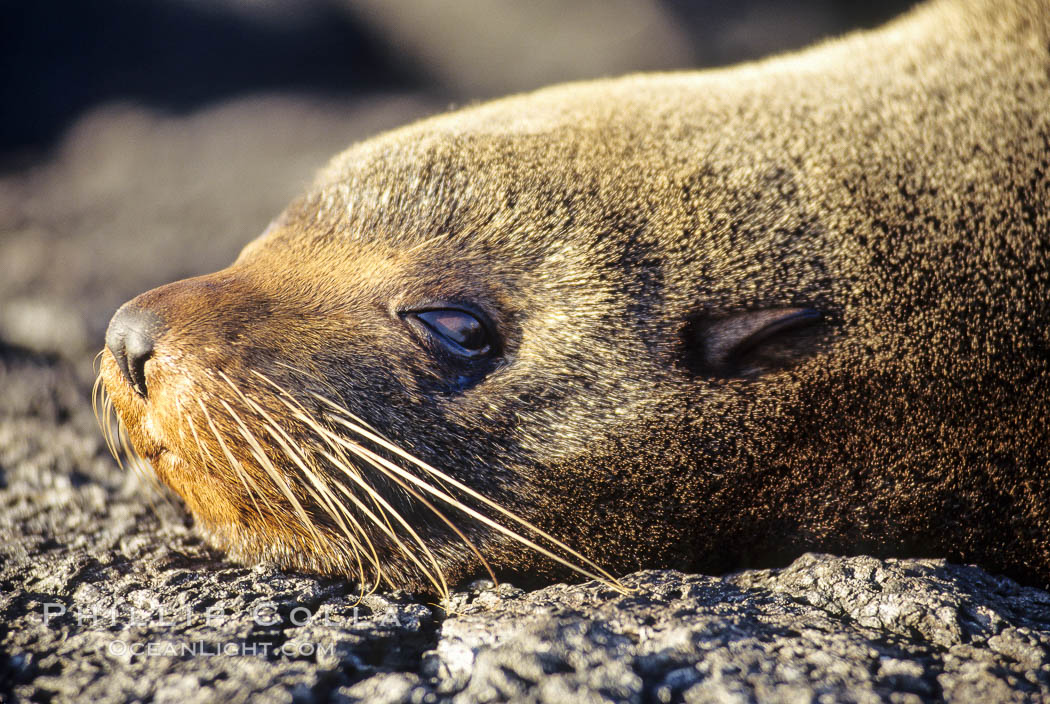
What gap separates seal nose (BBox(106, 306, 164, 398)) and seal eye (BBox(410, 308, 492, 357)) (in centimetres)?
76

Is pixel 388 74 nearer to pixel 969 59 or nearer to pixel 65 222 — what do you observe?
pixel 65 222

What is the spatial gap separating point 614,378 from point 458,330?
1.59 feet

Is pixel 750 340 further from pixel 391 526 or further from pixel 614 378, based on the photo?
pixel 391 526

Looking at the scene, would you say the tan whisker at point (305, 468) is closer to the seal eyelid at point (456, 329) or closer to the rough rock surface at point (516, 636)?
the rough rock surface at point (516, 636)

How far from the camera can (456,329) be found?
250cm

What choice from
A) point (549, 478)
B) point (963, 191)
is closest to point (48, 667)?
point (549, 478)

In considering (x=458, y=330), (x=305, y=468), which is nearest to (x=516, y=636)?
(x=305, y=468)

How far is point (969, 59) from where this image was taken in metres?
3.25

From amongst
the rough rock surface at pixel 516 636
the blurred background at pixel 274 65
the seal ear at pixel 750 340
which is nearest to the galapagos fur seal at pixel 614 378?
the seal ear at pixel 750 340

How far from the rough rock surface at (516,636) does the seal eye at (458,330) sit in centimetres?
69

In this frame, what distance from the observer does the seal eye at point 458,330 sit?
8.21 feet

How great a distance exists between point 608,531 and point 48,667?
4.90 feet

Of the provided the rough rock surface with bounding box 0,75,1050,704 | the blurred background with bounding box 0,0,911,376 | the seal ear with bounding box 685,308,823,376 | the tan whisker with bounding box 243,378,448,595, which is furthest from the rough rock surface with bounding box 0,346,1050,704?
the blurred background with bounding box 0,0,911,376

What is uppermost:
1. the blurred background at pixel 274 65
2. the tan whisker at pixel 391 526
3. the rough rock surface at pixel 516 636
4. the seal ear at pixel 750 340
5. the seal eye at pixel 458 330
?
the blurred background at pixel 274 65
